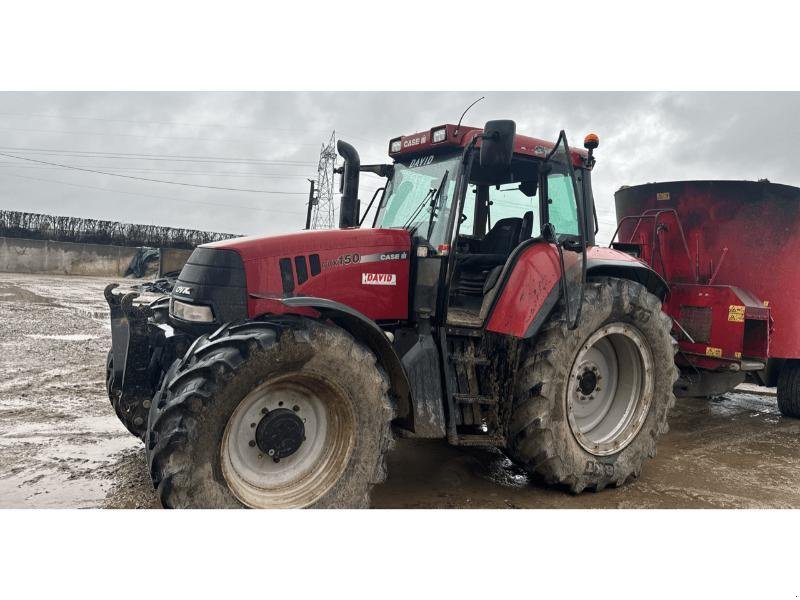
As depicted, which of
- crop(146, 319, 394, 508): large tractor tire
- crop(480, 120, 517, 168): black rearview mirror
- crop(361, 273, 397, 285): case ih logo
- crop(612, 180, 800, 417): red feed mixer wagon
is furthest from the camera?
crop(612, 180, 800, 417): red feed mixer wagon

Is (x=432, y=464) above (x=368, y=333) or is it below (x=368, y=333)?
below

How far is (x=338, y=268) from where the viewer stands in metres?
3.89

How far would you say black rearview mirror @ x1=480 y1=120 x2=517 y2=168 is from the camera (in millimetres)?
3619

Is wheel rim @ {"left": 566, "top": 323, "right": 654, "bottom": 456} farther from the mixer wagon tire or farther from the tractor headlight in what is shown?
the mixer wagon tire

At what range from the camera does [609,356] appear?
16.1ft

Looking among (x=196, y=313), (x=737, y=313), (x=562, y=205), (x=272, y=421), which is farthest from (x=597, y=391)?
(x=196, y=313)

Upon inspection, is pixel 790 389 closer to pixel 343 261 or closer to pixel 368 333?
pixel 368 333

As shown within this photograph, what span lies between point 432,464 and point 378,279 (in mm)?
1756

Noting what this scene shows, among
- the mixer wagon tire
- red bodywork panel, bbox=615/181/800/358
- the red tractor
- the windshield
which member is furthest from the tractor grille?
the mixer wagon tire

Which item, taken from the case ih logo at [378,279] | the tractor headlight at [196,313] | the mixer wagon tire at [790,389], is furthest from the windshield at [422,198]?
Result: the mixer wagon tire at [790,389]

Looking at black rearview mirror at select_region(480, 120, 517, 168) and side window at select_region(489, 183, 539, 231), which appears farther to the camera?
side window at select_region(489, 183, 539, 231)

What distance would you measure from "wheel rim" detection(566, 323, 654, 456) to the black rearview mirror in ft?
5.34

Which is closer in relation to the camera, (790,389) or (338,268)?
(338,268)

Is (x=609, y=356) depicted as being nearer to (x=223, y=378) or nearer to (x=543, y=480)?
(x=543, y=480)
